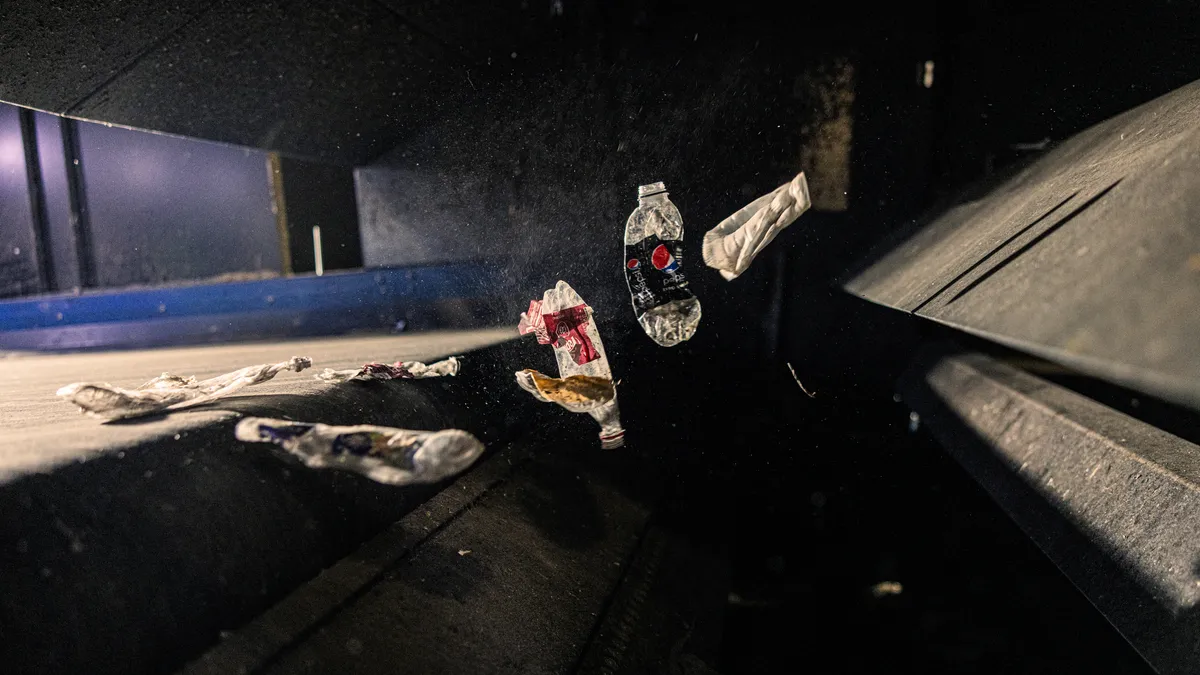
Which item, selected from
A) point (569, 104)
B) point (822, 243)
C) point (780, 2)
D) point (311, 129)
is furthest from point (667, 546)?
point (311, 129)

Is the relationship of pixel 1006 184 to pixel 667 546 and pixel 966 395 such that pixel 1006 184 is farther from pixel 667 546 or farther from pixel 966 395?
pixel 667 546

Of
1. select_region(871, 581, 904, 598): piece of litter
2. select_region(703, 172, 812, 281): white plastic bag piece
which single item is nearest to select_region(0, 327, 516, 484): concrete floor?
select_region(703, 172, 812, 281): white plastic bag piece

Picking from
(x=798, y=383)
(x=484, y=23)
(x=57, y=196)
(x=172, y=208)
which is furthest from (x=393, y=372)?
(x=57, y=196)

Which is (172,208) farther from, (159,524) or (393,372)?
(159,524)

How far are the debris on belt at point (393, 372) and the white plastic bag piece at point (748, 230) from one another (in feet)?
2.82

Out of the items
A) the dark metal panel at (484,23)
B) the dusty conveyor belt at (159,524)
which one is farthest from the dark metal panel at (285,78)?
the dusty conveyor belt at (159,524)

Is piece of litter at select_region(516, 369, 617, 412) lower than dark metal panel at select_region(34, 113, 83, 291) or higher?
lower

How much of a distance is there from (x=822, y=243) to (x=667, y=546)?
1.10 metres

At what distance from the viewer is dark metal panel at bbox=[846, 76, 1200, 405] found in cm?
49

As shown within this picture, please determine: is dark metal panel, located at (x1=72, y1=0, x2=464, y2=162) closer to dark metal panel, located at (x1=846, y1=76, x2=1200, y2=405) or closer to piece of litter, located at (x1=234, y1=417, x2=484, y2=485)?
piece of litter, located at (x1=234, y1=417, x2=484, y2=485)

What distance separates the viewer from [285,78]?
179cm

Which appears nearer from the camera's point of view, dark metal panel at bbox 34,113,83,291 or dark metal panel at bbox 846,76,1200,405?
dark metal panel at bbox 846,76,1200,405

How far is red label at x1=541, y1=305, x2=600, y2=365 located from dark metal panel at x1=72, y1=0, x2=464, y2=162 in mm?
782

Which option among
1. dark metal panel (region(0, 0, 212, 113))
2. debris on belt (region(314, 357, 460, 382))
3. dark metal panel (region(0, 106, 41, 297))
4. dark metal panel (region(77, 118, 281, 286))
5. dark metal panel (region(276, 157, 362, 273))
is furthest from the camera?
dark metal panel (region(276, 157, 362, 273))
